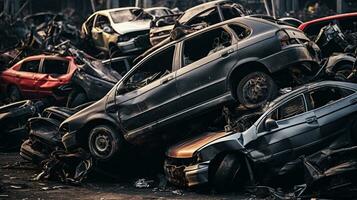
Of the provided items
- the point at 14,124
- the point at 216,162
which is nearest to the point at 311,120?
the point at 216,162

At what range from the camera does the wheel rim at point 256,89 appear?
13.9 metres

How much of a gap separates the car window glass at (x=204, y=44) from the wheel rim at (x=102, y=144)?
79.4 inches

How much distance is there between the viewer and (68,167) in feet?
49.2

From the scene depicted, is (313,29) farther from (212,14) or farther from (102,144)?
(102,144)

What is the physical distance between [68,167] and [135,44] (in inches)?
292

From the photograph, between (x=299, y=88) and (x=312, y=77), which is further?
(x=312, y=77)

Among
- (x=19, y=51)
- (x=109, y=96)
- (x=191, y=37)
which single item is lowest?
(x=19, y=51)

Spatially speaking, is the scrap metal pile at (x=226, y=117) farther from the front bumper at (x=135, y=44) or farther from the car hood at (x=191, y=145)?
the front bumper at (x=135, y=44)

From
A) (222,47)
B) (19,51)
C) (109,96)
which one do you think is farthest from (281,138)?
(19,51)

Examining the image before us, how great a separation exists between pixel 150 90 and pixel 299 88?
2.84m

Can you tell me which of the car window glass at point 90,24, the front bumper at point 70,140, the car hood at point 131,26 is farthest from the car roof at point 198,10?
the car window glass at point 90,24

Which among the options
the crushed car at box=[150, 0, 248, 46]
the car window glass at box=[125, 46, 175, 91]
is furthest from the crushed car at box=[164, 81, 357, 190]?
the crushed car at box=[150, 0, 248, 46]

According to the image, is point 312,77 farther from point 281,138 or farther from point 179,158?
point 179,158

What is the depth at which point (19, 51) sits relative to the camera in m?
24.5
